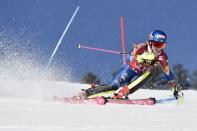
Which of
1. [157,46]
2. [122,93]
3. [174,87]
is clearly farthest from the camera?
[174,87]

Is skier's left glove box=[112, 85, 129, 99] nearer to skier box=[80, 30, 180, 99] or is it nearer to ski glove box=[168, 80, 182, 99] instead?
skier box=[80, 30, 180, 99]

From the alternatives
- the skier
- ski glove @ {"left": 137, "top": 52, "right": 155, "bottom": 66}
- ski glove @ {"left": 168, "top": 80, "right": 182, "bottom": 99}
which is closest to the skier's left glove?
the skier

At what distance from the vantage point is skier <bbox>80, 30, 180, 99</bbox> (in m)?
10.4

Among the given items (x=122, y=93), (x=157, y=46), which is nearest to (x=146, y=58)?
(x=157, y=46)

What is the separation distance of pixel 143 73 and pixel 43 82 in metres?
3.31

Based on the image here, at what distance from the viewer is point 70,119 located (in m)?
5.59

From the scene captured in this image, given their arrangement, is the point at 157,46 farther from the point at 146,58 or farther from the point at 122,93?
the point at 122,93

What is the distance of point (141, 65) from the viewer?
10.8 m

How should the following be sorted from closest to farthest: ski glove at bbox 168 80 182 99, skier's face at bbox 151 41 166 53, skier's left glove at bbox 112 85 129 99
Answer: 1. skier's face at bbox 151 41 166 53
2. skier's left glove at bbox 112 85 129 99
3. ski glove at bbox 168 80 182 99

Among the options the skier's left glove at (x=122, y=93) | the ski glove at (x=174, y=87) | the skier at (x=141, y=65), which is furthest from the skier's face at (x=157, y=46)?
the skier's left glove at (x=122, y=93)

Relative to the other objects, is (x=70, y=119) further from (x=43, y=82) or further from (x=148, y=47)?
(x=43, y=82)

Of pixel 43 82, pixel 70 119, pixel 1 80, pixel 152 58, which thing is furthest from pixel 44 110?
pixel 43 82

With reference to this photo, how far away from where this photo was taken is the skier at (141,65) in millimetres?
10445

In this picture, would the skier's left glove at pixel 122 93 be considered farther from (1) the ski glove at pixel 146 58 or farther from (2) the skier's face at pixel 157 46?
(2) the skier's face at pixel 157 46
